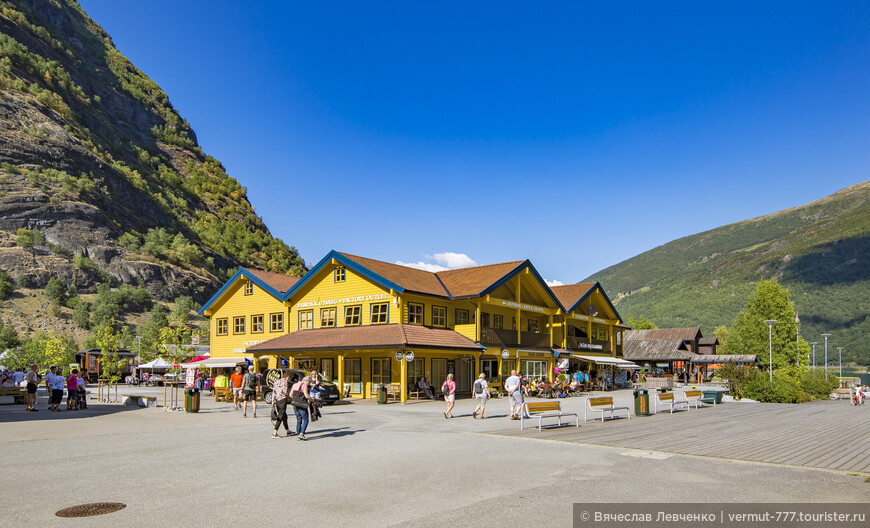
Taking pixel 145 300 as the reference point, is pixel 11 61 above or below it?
above

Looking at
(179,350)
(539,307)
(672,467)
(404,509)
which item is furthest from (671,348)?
(404,509)

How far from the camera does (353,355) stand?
34844mm

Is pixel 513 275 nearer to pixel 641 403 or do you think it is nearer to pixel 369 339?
pixel 369 339

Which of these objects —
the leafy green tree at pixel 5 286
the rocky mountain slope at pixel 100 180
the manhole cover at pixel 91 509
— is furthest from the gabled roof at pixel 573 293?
Result: the leafy green tree at pixel 5 286

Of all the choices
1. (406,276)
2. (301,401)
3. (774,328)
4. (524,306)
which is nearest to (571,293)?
(524,306)

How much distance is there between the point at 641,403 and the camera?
22891 millimetres

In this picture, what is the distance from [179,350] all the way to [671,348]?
47.4 metres

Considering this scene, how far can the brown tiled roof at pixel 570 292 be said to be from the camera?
46.9 meters

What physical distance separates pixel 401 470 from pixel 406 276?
26.6 m

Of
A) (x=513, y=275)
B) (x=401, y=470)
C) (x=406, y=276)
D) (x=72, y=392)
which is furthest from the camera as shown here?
Answer: (x=513, y=275)

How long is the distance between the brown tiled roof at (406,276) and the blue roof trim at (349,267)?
26cm

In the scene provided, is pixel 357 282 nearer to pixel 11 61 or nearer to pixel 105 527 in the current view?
pixel 105 527

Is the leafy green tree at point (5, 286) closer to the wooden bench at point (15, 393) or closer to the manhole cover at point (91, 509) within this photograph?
the wooden bench at point (15, 393)

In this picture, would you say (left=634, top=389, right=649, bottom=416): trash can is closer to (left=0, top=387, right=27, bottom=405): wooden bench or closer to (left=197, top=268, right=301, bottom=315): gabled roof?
(left=197, top=268, right=301, bottom=315): gabled roof
